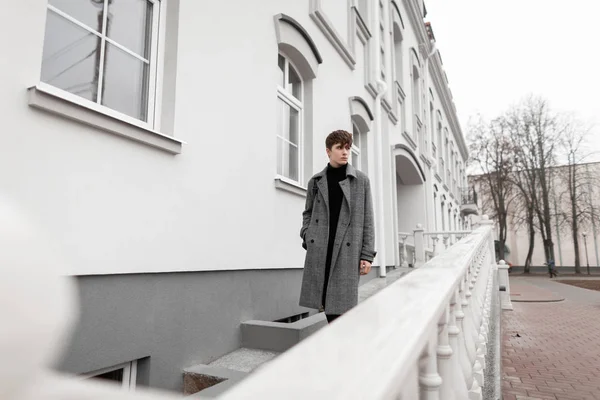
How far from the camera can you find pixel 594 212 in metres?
30.3

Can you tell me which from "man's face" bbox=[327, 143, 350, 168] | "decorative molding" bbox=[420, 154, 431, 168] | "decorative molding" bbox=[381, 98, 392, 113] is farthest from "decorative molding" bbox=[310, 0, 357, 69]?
"decorative molding" bbox=[420, 154, 431, 168]

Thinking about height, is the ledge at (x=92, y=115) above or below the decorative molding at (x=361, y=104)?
below

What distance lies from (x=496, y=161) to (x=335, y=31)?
2604cm

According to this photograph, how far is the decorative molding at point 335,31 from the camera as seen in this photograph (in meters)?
5.43

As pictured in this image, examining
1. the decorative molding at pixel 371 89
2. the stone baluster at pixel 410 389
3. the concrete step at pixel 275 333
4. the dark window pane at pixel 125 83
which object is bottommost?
the concrete step at pixel 275 333

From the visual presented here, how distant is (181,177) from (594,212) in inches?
1392

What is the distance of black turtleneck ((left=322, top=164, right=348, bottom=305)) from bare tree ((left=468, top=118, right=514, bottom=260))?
28.5 m

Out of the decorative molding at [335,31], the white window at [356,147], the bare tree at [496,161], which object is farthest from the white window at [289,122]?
the bare tree at [496,161]

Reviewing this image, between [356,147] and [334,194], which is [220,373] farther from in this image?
[356,147]

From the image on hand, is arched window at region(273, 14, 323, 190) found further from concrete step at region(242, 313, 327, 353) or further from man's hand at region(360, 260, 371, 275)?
man's hand at region(360, 260, 371, 275)

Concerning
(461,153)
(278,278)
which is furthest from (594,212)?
(278,278)

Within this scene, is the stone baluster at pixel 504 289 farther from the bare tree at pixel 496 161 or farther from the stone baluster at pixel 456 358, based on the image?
the bare tree at pixel 496 161

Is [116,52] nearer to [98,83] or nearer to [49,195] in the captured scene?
[98,83]

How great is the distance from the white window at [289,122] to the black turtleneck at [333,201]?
194 centimetres
